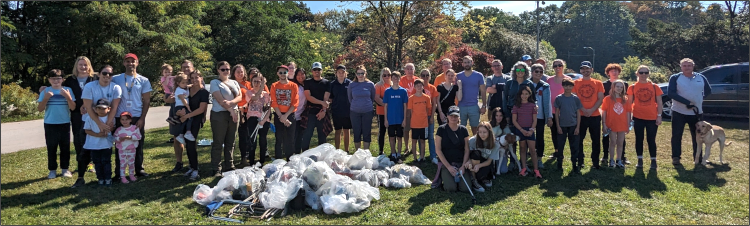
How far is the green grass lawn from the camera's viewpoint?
4.08 meters

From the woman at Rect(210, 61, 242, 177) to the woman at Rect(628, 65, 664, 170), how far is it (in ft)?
19.2

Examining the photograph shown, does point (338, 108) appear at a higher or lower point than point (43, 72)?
lower

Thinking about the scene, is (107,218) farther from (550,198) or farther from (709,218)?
(709,218)

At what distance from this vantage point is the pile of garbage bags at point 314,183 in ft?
14.0

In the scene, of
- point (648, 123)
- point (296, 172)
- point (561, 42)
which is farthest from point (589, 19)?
point (296, 172)

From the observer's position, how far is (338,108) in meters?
6.74

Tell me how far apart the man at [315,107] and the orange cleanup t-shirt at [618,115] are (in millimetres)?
4393

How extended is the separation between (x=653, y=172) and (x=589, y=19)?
11.1m

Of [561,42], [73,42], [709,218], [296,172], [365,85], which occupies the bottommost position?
[709,218]

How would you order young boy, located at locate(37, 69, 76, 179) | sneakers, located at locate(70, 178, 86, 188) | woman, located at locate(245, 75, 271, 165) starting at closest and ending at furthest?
young boy, located at locate(37, 69, 76, 179), sneakers, located at locate(70, 178, 86, 188), woman, located at locate(245, 75, 271, 165)

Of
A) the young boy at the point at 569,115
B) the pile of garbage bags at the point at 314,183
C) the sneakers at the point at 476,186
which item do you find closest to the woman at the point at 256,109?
the pile of garbage bags at the point at 314,183

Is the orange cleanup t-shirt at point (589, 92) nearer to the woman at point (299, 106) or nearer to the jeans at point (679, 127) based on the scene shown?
the jeans at point (679, 127)

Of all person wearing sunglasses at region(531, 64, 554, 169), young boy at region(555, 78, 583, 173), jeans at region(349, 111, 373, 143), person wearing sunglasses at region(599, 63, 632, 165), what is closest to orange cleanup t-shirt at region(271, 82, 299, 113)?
jeans at region(349, 111, 373, 143)

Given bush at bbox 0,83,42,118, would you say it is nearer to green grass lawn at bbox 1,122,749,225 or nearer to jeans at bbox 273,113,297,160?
green grass lawn at bbox 1,122,749,225
